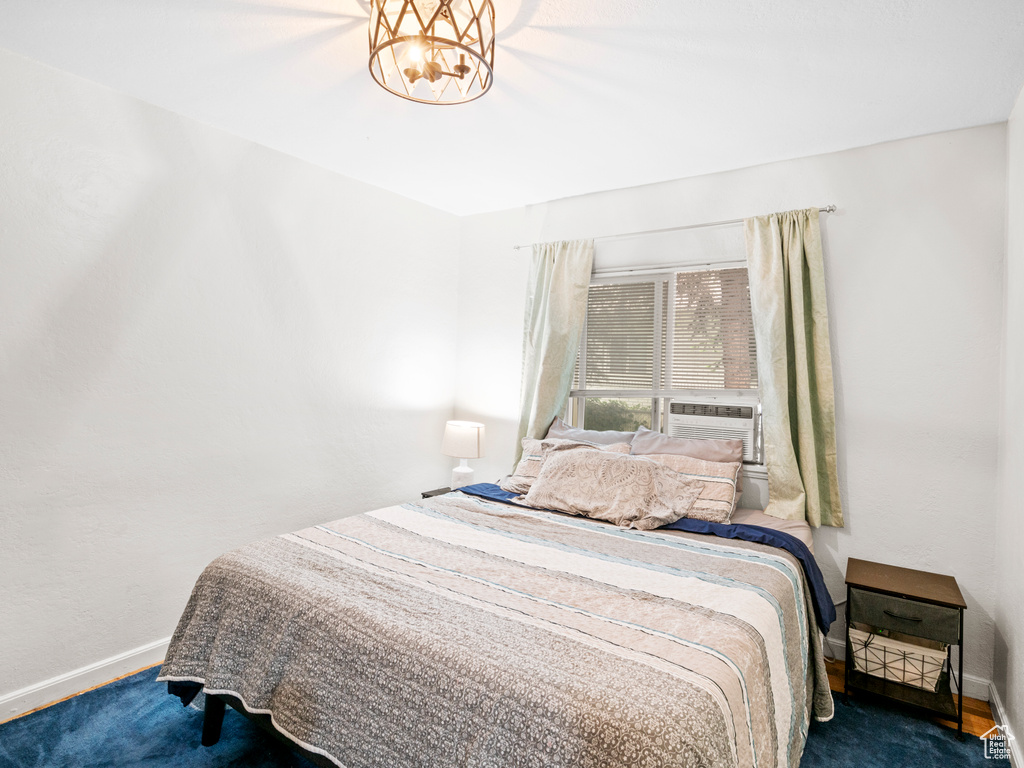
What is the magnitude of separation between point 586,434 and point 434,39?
232 centimetres

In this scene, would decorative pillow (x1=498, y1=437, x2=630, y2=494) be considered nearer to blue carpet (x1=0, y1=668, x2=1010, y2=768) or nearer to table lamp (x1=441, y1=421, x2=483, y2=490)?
table lamp (x1=441, y1=421, x2=483, y2=490)

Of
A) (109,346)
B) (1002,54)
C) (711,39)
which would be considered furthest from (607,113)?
(109,346)

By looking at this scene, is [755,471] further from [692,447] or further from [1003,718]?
[1003,718]

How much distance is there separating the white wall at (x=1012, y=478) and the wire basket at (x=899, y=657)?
0.23 metres

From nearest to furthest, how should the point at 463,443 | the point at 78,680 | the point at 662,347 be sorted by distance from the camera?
the point at 78,680
the point at 662,347
the point at 463,443

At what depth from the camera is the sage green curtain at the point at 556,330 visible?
3617 millimetres

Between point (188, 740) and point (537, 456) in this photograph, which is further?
point (537, 456)

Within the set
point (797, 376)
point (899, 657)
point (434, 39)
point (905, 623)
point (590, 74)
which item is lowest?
point (899, 657)

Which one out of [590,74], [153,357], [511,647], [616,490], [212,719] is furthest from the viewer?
[616,490]

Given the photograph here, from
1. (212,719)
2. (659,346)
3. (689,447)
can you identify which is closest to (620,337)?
(659,346)

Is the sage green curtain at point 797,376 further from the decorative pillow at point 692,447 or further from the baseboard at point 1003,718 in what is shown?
the baseboard at point 1003,718

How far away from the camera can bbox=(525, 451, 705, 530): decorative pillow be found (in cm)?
262

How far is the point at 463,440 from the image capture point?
3801 mm

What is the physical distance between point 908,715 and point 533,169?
3097mm
